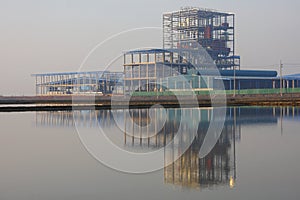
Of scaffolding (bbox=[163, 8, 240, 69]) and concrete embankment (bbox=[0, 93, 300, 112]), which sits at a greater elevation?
scaffolding (bbox=[163, 8, 240, 69])

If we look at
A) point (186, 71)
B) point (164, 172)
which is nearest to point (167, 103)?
point (186, 71)

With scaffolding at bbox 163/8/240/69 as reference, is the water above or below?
below

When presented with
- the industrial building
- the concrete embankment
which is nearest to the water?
the concrete embankment

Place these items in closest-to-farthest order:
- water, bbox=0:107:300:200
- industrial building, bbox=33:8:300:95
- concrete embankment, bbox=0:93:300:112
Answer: water, bbox=0:107:300:200 → concrete embankment, bbox=0:93:300:112 → industrial building, bbox=33:8:300:95

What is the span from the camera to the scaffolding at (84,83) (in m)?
88.8

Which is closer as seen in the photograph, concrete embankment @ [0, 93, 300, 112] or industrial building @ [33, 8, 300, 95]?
concrete embankment @ [0, 93, 300, 112]

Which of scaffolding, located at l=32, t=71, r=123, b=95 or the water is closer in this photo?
the water

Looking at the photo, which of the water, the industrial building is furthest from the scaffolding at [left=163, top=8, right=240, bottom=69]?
the water

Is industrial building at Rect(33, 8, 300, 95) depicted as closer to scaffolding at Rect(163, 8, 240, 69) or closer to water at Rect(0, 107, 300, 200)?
scaffolding at Rect(163, 8, 240, 69)

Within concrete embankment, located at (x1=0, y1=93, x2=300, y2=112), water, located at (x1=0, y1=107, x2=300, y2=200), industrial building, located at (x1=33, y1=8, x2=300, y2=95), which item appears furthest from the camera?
industrial building, located at (x1=33, y1=8, x2=300, y2=95)

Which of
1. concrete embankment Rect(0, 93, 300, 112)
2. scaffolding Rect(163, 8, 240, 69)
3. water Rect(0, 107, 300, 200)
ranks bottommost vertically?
water Rect(0, 107, 300, 200)

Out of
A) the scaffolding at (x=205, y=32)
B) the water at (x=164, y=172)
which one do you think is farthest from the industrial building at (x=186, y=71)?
the water at (x=164, y=172)

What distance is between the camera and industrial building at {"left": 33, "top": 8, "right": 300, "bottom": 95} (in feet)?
263

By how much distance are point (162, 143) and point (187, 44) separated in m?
78.6
